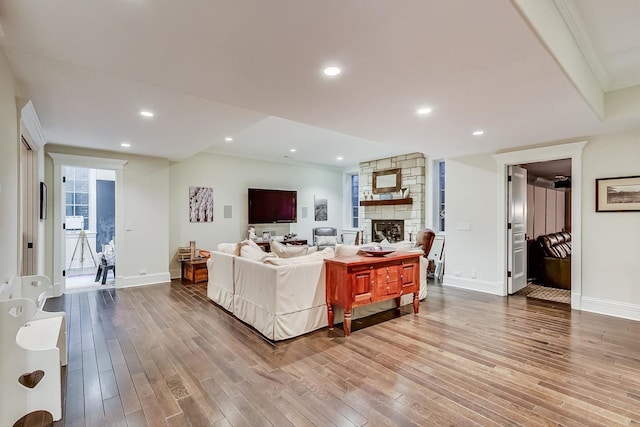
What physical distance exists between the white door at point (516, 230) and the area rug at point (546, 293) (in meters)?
0.12

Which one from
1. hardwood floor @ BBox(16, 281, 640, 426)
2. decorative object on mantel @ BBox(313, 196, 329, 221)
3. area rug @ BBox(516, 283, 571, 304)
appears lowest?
area rug @ BBox(516, 283, 571, 304)

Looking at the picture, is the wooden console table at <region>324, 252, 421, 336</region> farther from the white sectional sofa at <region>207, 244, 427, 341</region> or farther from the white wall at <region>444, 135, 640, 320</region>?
the white wall at <region>444, 135, 640, 320</region>

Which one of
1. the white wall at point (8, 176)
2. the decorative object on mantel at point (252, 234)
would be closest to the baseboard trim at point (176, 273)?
the decorative object on mantel at point (252, 234)

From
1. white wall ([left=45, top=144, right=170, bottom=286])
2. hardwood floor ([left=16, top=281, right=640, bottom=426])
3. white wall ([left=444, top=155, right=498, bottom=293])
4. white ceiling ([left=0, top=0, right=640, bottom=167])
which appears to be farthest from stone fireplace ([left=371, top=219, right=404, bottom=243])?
white wall ([left=45, top=144, right=170, bottom=286])

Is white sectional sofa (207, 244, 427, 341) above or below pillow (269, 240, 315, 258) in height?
below

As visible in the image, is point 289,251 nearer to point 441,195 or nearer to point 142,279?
point 142,279

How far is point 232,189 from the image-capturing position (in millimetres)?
7352

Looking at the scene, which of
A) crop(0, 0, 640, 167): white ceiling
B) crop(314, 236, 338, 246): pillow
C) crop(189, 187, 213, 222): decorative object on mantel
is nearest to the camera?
crop(0, 0, 640, 167): white ceiling

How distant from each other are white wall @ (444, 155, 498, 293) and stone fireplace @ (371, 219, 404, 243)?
5.57 feet

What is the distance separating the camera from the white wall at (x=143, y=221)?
5762 millimetres

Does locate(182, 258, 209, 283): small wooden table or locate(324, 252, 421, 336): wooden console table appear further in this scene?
locate(182, 258, 209, 283): small wooden table

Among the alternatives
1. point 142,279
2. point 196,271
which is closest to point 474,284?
point 196,271

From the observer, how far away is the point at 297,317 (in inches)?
134

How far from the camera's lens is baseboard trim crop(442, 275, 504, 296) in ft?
16.9
